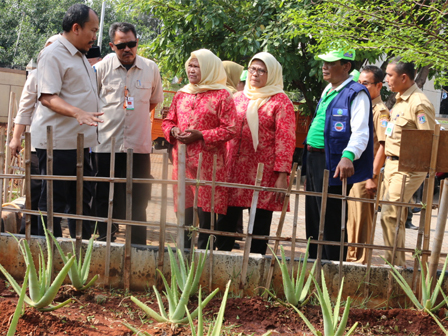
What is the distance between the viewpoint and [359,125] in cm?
364

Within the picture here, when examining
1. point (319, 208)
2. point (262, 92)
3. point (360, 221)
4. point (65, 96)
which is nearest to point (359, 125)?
point (319, 208)

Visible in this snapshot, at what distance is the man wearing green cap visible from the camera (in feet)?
12.0

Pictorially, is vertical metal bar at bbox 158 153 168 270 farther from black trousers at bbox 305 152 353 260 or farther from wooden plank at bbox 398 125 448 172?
wooden plank at bbox 398 125 448 172

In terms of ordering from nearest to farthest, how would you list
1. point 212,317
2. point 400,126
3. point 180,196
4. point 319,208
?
point 212,317
point 180,196
point 319,208
point 400,126

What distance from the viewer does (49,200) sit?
3258 millimetres

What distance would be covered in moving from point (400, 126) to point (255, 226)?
149 centimetres

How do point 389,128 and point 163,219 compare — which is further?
point 389,128

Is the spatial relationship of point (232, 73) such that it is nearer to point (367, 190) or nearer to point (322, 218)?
point (367, 190)

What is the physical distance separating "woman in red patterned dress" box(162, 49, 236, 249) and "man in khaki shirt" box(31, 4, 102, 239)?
674 mm

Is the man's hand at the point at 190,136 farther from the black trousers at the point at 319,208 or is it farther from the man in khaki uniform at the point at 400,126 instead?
the man in khaki uniform at the point at 400,126

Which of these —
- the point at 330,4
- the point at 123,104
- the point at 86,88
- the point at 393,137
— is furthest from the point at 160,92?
the point at 393,137

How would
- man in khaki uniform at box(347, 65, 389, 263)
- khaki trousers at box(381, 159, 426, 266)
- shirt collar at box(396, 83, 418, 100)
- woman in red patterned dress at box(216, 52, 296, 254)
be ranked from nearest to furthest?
woman in red patterned dress at box(216, 52, 296, 254)
khaki trousers at box(381, 159, 426, 266)
shirt collar at box(396, 83, 418, 100)
man in khaki uniform at box(347, 65, 389, 263)

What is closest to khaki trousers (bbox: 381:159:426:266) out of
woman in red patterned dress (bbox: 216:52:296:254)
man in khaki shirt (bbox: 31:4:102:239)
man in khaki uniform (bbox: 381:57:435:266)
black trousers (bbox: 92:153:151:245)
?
man in khaki uniform (bbox: 381:57:435:266)

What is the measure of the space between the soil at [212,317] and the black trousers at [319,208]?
69cm
